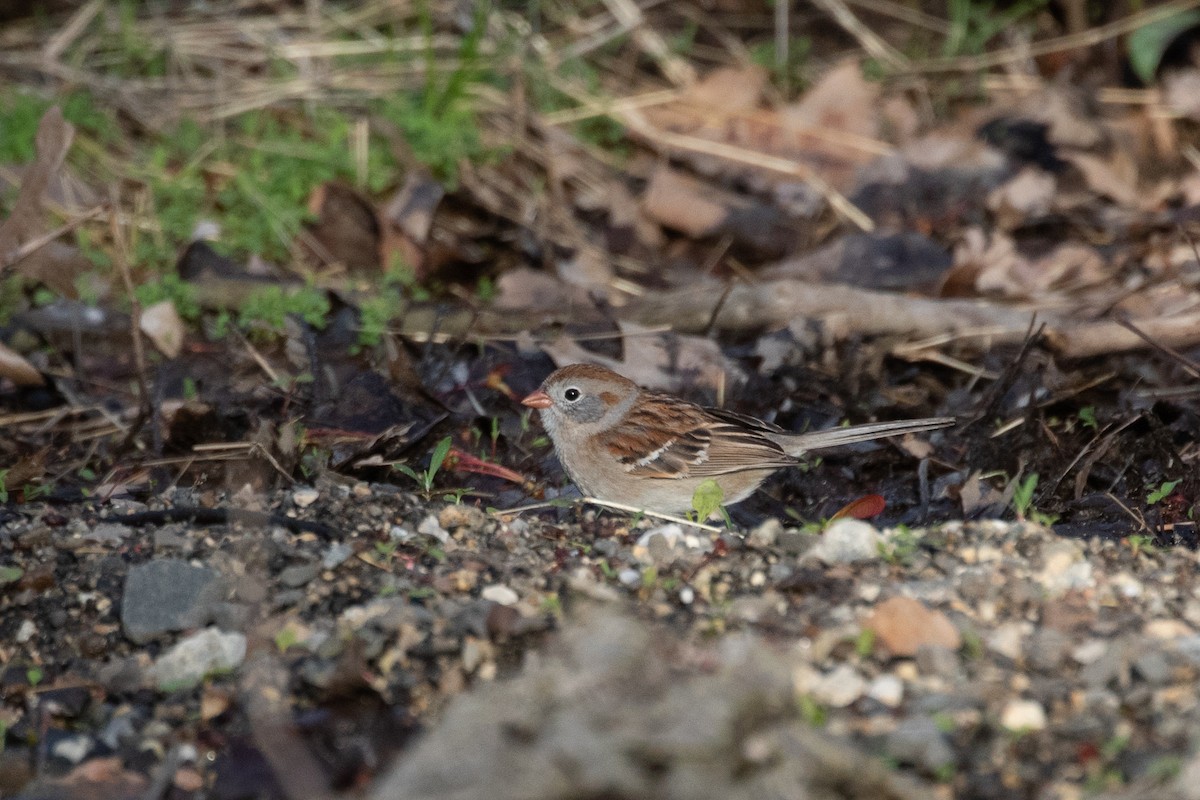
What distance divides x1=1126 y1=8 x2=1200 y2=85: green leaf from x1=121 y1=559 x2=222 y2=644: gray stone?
5686 millimetres

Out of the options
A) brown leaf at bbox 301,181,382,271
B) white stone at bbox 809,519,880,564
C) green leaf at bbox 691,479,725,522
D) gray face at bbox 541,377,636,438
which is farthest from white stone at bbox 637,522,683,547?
brown leaf at bbox 301,181,382,271

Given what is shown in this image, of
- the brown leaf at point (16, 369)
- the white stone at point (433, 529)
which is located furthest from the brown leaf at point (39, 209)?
the white stone at point (433, 529)

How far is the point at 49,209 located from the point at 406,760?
4.69m

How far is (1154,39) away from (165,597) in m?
5.96

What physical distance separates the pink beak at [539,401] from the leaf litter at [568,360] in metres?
0.16

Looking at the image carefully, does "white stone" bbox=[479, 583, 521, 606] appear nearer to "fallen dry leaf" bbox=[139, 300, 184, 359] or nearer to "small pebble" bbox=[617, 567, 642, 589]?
"small pebble" bbox=[617, 567, 642, 589]

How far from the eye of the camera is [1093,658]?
2797 millimetres

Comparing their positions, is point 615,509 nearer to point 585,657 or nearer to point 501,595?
point 501,595

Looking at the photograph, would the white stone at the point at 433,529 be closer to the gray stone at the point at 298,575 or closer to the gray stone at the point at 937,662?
the gray stone at the point at 298,575

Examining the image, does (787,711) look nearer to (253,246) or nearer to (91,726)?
(91,726)

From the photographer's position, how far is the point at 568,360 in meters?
5.13

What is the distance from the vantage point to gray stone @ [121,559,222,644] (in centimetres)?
313

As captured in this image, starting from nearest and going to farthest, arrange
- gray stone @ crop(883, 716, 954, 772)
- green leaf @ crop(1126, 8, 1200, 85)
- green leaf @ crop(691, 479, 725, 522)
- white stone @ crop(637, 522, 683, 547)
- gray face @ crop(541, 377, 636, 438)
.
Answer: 1. gray stone @ crop(883, 716, 954, 772)
2. white stone @ crop(637, 522, 683, 547)
3. green leaf @ crop(691, 479, 725, 522)
4. gray face @ crop(541, 377, 636, 438)
5. green leaf @ crop(1126, 8, 1200, 85)

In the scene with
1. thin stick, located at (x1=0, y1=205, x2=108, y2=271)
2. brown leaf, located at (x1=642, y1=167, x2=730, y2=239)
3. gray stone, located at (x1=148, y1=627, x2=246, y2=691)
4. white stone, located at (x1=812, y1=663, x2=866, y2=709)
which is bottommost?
brown leaf, located at (x1=642, y1=167, x2=730, y2=239)
